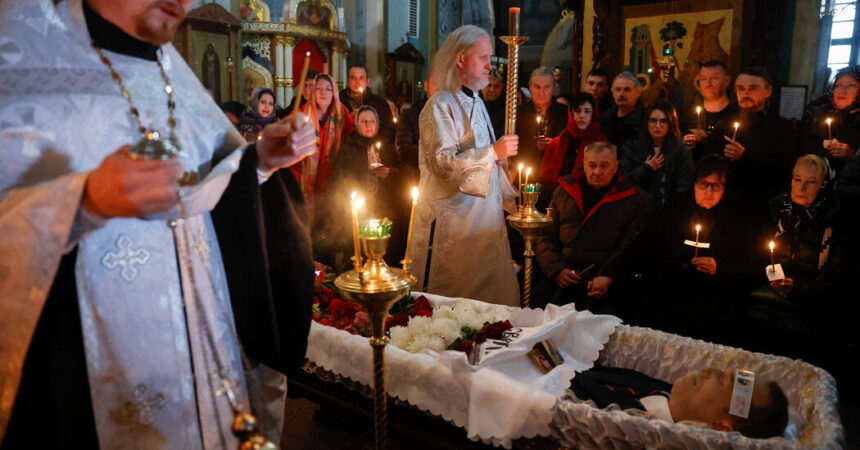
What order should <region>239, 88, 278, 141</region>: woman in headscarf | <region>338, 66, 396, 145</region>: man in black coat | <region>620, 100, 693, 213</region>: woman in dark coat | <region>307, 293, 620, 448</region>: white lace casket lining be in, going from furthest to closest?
<region>338, 66, 396, 145</region>: man in black coat
<region>239, 88, 278, 141</region>: woman in headscarf
<region>620, 100, 693, 213</region>: woman in dark coat
<region>307, 293, 620, 448</region>: white lace casket lining

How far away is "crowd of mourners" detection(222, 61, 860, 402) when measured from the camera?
3.52 metres

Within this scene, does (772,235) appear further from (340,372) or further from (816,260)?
(340,372)

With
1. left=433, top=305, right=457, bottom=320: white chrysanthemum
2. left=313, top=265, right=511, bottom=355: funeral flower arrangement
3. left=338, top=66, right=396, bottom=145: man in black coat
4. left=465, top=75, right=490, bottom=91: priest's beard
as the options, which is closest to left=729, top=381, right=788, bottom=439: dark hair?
left=313, top=265, right=511, bottom=355: funeral flower arrangement

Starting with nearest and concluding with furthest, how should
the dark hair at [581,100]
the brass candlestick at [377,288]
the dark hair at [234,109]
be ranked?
1. the brass candlestick at [377,288]
2. the dark hair at [581,100]
3. the dark hair at [234,109]

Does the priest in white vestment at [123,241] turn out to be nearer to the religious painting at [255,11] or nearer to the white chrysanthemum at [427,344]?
the white chrysanthemum at [427,344]

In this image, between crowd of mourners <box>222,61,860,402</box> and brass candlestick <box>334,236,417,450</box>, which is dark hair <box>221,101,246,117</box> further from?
brass candlestick <box>334,236,417,450</box>

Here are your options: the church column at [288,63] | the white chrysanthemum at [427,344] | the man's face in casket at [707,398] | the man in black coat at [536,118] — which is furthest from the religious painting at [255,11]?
the man's face in casket at [707,398]

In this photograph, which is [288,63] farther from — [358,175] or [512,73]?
[512,73]

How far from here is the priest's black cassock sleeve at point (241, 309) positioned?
1.14m

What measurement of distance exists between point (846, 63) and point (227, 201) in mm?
11210

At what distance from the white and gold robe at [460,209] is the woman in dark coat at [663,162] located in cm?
118

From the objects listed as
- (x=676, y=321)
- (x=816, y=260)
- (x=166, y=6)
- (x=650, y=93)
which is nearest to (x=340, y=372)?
(x=166, y=6)

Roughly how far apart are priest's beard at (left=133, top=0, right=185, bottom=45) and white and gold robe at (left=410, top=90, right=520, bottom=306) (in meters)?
2.34

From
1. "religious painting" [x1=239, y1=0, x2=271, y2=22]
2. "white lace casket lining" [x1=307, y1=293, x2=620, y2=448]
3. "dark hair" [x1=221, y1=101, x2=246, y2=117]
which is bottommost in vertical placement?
"white lace casket lining" [x1=307, y1=293, x2=620, y2=448]
